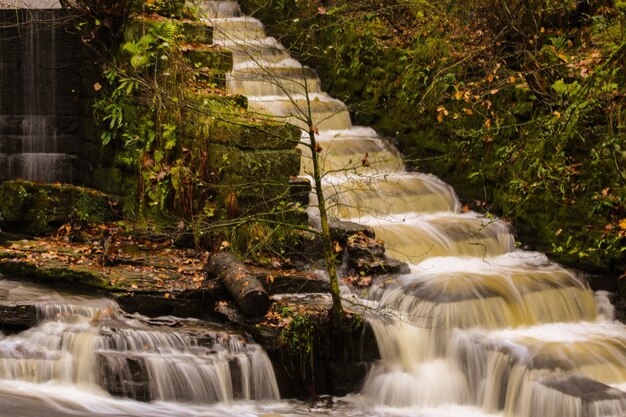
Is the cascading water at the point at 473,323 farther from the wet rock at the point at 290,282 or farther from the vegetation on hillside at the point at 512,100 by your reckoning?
the vegetation on hillside at the point at 512,100

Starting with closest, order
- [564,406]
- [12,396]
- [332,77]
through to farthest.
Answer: [12,396]
[564,406]
[332,77]

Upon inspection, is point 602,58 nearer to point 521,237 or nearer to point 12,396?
point 521,237

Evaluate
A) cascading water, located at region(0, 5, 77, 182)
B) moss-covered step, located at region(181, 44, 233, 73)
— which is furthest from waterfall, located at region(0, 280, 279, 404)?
cascading water, located at region(0, 5, 77, 182)

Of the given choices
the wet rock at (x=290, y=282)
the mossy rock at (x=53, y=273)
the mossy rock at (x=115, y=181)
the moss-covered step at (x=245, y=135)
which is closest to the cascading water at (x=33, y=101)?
the mossy rock at (x=115, y=181)

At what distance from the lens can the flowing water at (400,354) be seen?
7.84 metres

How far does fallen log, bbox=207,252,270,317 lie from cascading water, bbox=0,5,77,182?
4.30 metres

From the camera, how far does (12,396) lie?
23.9 ft

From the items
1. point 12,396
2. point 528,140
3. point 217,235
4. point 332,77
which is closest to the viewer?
point 12,396

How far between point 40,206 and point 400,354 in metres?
4.97

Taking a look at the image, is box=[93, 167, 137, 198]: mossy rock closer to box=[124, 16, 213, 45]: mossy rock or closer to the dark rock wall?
the dark rock wall

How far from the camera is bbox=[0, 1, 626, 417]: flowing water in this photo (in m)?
7.84

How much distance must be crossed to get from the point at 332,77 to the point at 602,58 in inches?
233

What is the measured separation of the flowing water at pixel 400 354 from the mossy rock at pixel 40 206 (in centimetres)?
182

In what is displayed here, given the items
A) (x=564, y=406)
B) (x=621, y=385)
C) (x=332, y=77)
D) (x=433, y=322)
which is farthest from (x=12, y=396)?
(x=332, y=77)
